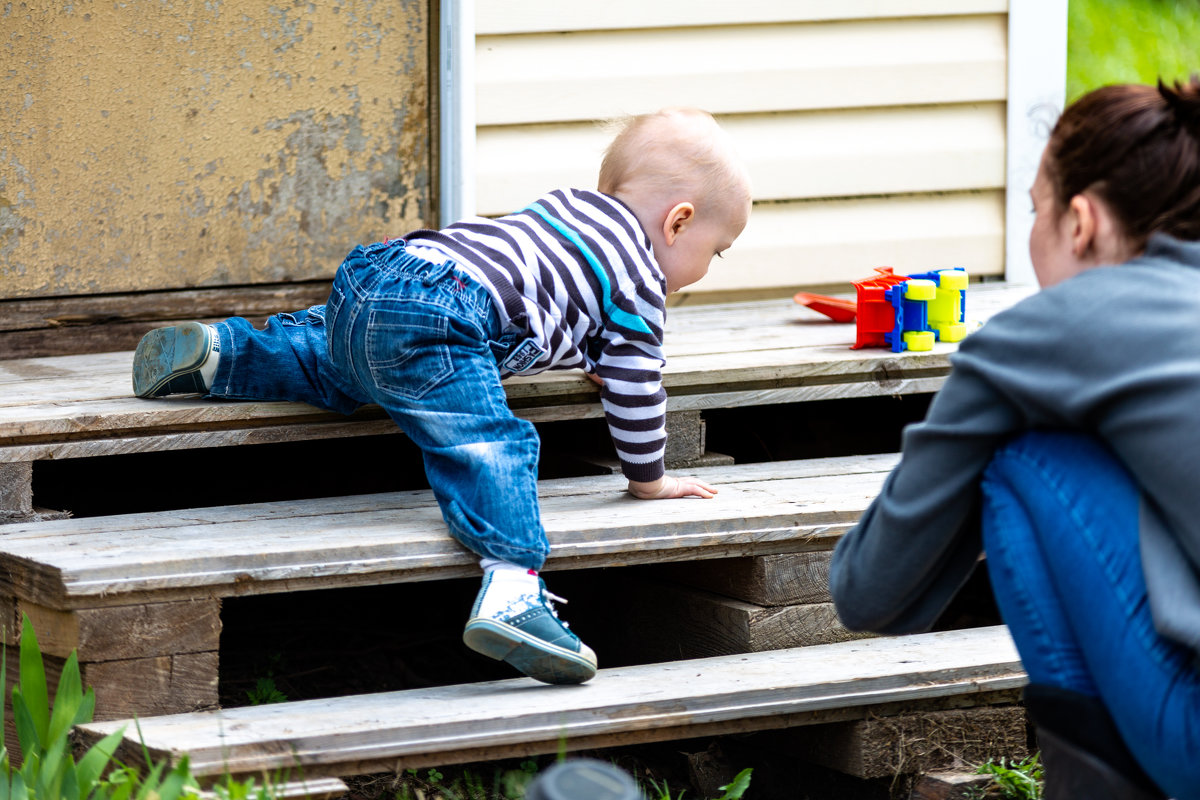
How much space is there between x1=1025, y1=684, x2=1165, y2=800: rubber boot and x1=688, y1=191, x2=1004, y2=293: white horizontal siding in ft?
8.24

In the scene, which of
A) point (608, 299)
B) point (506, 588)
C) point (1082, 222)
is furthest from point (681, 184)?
point (1082, 222)

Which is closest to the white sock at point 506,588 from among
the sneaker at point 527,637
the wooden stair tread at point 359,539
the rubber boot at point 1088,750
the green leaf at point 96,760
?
the sneaker at point 527,637

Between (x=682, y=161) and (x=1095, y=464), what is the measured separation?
1.36 m

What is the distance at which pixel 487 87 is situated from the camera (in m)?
3.78

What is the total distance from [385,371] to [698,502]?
2.15ft

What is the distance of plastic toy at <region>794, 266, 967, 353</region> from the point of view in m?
3.33

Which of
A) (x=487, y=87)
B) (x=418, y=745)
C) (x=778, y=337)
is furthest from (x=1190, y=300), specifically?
(x=487, y=87)

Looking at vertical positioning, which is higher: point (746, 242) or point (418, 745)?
point (746, 242)

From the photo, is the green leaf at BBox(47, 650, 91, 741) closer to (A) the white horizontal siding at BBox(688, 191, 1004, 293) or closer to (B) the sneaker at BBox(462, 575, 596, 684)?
(B) the sneaker at BBox(462, 575, 596, 684)

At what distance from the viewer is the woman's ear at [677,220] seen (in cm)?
279

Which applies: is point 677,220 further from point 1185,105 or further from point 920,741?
point 1185,105

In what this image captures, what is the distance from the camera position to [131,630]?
227cm

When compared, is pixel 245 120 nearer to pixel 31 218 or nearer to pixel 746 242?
pixel 31 218

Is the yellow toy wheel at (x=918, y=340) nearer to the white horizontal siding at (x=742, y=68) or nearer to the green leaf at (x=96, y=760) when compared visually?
the white horizontal siding at (x=742, y=68)
